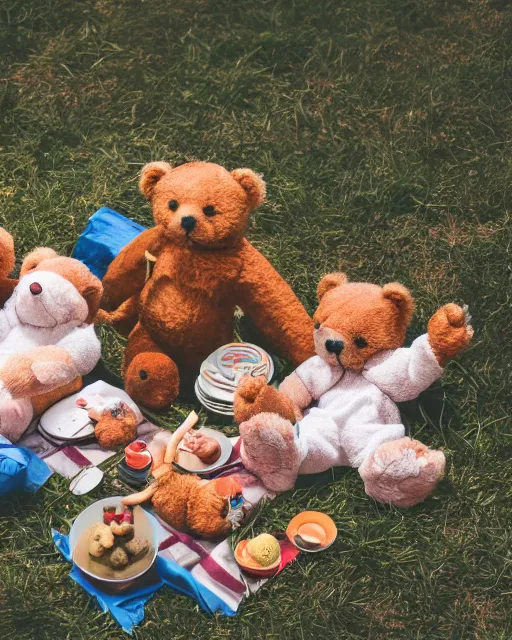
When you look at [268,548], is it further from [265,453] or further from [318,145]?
[318,145]

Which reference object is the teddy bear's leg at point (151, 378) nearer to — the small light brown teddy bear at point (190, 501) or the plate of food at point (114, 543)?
the small light brown teddy bear at point (190, 501)

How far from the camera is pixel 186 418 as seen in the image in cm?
388

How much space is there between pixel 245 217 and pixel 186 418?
79 cm

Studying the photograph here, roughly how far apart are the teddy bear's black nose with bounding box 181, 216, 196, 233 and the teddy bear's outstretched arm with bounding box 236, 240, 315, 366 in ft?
0.84

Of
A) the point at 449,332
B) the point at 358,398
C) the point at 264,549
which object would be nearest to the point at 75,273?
the point at 358,398

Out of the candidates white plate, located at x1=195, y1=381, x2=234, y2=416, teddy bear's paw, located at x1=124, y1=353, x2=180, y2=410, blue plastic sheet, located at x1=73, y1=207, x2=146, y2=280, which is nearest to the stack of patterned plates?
white plate, located at x1=195, y1=381, x2=234, y2=416

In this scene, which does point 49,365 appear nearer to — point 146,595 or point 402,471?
point 146,595

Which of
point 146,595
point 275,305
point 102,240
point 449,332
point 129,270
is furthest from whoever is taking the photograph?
point 102,240

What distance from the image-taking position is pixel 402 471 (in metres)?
3.50

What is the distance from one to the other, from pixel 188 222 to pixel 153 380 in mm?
611

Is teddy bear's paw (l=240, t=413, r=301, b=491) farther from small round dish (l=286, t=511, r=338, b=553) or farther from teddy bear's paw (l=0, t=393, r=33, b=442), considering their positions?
teddy bear's paw (l=0, t=393, r=33, b=442)

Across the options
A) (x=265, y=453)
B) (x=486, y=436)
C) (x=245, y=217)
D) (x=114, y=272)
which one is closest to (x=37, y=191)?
(x=114, y=272)

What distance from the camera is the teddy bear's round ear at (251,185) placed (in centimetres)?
389

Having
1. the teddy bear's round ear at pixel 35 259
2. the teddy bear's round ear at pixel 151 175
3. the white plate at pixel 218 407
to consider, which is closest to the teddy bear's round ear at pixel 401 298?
the white plate at pixel 218 407
